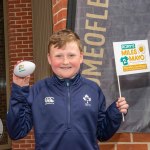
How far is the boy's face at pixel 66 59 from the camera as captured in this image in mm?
2322

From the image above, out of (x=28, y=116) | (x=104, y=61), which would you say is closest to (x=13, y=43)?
(x=104, y=61)

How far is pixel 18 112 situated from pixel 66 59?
1.43 feet

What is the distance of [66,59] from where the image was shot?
2314mm

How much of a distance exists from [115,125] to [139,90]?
833 millimetres

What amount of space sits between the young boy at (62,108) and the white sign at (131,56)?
1.43 ft

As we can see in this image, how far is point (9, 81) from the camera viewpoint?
7812mm

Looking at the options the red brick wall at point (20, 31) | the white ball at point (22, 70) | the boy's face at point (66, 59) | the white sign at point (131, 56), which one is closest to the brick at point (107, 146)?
the white sign at point (131, 56)

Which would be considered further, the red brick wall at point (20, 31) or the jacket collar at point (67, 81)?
the red brick wall at point (20, 31)

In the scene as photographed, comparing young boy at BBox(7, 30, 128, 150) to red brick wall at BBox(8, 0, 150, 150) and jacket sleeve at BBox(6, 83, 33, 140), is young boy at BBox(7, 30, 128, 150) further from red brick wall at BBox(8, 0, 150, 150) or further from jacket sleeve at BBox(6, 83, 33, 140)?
red brick wall at BBox(8, 0, 150, 150)

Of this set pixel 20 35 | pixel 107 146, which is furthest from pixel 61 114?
pixel 20 35

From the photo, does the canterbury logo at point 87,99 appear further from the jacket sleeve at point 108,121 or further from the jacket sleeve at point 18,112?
the jacket sleeve at point 18,112

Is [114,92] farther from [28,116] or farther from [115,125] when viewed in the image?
[28,116]

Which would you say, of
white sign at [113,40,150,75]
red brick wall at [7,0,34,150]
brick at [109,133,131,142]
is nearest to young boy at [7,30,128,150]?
white sign at [113,40,150,75]

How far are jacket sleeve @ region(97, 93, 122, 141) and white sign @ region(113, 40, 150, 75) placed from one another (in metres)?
0.40
